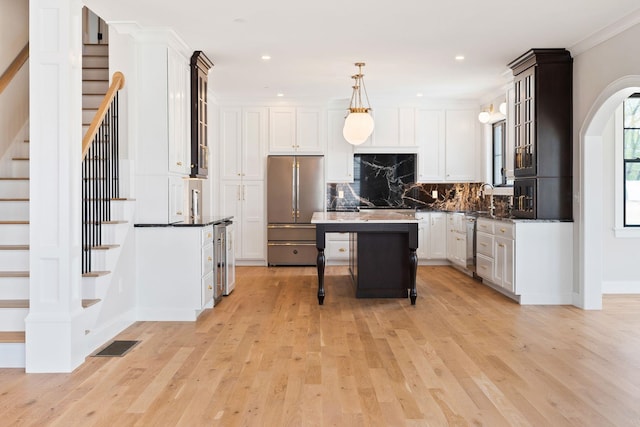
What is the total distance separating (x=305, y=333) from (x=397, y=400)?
5.30 feet

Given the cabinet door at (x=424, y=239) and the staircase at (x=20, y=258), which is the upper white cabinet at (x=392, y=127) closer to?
the cabinet door at (x=424, y=239)

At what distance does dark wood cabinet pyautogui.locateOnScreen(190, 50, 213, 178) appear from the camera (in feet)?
18.9

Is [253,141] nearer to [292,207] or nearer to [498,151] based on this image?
[292,207]

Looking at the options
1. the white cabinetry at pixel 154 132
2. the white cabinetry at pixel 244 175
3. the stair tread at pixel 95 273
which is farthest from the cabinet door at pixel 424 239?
the stair tread at pixel 95 273

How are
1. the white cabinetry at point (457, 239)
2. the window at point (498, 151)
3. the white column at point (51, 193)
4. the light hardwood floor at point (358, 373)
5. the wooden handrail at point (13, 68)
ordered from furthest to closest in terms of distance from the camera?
the window at point (498, 151) < the white cabinetry at point (457, 239) < the wooden handrail at point (13, 68) < the white column at point (51, 193) < the light hardwood floor at point (358, 373)

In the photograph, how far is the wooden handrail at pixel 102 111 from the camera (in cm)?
416

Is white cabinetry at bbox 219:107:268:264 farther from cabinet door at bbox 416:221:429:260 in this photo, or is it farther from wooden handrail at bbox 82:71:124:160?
wooden handrail at bbox 82:71:124:160

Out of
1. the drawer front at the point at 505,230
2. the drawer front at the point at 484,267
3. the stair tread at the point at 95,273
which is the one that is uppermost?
the drawer front at the point at 505,230

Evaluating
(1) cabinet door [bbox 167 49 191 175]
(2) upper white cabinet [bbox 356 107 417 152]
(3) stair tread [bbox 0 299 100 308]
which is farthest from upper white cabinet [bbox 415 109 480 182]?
(3) stair tread [bbox 0 299 100 308]

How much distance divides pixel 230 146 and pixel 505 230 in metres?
4.55

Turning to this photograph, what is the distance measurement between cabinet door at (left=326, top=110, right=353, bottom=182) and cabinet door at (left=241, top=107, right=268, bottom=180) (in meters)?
1.03

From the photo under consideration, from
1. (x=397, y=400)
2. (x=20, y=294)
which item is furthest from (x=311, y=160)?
(x=397, y=400)

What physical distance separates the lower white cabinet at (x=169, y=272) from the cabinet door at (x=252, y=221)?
12.1 feet

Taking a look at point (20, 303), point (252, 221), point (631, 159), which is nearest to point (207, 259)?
point (20, 303)
